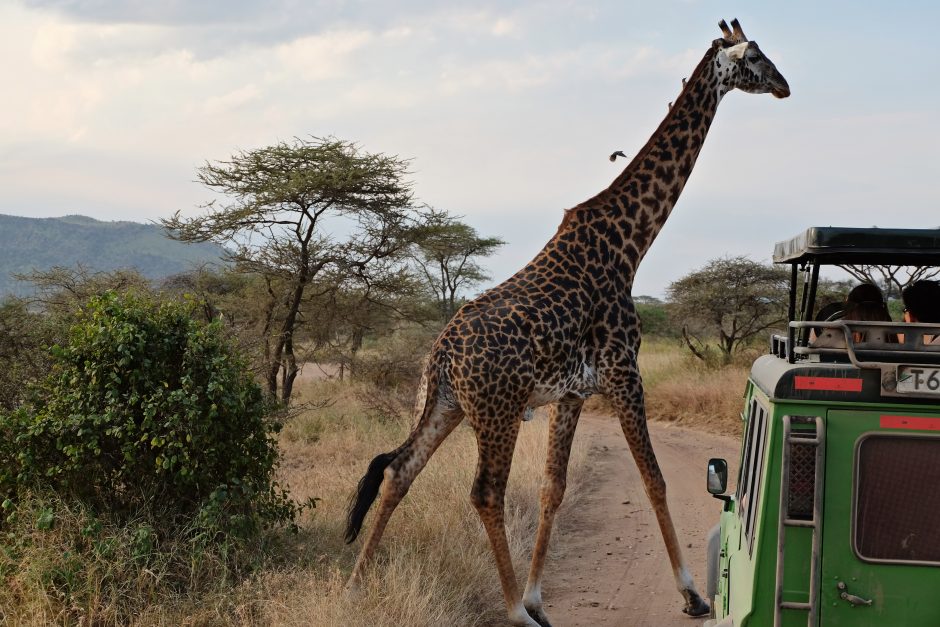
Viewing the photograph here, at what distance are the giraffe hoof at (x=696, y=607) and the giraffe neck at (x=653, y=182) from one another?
2.09m

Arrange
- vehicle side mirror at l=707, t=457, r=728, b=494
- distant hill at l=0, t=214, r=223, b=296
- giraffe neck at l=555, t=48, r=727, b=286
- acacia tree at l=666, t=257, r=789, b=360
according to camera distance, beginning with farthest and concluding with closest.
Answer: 1. distant hill at l=0, t=214, r=223, b=296
2. acacia tree at l=666, t=257, r=789, b=360
3. giraffe neck at l=555, t=48, r=727, b=286
4. vehicle side mirror at l=707, t=457, r=728, b=494

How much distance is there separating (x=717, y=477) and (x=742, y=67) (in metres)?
3.49

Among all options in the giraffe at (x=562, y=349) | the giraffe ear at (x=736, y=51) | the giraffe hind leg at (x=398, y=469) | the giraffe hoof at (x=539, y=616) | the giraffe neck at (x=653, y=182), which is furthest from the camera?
the giraffe ear at (x=736, y=51)

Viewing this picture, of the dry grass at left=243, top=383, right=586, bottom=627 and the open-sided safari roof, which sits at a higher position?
the open-sided safari roof

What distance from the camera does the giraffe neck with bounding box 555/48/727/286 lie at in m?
6.22

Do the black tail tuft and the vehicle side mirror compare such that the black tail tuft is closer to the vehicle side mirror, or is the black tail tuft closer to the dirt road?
the dirt road

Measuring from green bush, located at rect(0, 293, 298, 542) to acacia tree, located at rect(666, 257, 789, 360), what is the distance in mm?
16385

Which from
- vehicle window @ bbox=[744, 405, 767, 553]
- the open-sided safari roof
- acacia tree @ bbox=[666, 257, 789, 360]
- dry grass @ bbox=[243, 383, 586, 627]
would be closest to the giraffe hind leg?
dry grass @ bbox=[243, 383, 586, 627]

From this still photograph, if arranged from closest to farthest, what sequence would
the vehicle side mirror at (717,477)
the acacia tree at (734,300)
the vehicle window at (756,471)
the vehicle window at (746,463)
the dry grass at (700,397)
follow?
1. the vehicle window at (756,471)
2. the vehicle window at (746,463)
3. the vehicle side mirror at (717,477)
4. the dry grass at (700,397)
5. the acacia tree at (734,300)

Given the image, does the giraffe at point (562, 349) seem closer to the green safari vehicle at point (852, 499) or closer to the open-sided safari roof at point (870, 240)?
the open-sided safari roof at point (870, 240)

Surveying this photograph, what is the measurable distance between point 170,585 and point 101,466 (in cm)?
85

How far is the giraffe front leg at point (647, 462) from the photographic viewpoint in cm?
585

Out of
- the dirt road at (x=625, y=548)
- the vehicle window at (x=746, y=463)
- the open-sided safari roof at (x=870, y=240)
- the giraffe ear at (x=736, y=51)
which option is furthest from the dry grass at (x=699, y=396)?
the open-sided safari roof at (x=870, y=240)

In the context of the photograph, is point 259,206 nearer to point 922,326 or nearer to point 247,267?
point 247,267
